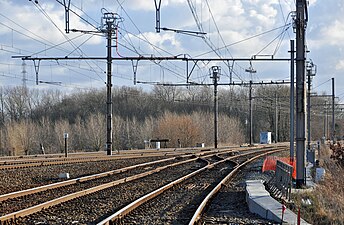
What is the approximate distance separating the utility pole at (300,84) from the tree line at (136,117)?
146 feet

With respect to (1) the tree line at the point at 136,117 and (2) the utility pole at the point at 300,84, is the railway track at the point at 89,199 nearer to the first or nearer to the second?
(2) the utility pole at the point at 300,84

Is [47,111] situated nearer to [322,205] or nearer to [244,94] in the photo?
[244,94]

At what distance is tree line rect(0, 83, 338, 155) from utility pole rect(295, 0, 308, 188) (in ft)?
146

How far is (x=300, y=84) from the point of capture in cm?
2000

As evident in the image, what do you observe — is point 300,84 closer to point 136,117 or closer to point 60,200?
point 60,200

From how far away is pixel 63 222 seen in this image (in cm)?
1228

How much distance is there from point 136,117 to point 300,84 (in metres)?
90.1

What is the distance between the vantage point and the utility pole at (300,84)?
1991 centimetres

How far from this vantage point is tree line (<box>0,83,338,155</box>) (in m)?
73.7

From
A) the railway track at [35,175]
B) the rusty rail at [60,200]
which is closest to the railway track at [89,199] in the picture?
the rusty rail at [60,200]

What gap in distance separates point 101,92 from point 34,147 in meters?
38.8

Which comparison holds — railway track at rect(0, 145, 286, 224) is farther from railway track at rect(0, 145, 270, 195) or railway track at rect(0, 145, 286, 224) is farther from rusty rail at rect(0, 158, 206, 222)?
railway track at rect(0, 145, 270, 195)

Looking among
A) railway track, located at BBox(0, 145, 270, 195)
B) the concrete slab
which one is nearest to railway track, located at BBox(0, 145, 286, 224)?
railway track, located at BBox(0, 145, 270, 195)

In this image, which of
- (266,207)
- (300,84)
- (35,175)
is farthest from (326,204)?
(35,175)
